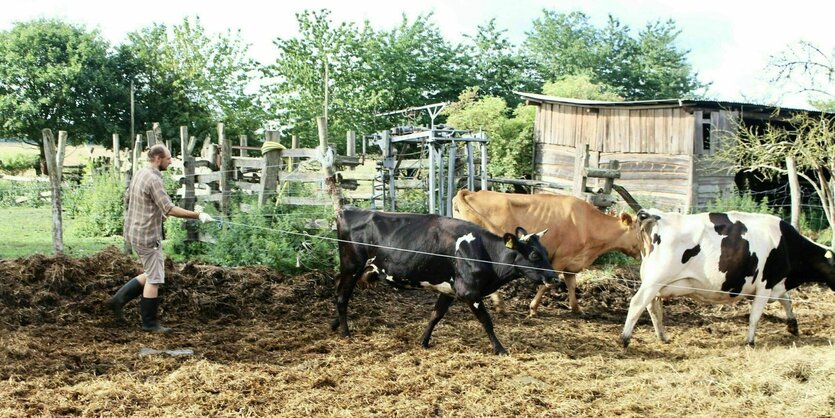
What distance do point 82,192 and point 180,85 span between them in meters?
19.8

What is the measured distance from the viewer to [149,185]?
7.39 meters

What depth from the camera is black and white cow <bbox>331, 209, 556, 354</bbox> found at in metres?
7.31

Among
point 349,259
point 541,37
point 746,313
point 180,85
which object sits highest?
point 541,37

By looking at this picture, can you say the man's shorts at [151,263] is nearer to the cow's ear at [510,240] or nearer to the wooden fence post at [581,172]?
the cow's ear at [510,240]

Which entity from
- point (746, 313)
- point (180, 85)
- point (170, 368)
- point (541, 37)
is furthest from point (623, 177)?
point (541, 37)

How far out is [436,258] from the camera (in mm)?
7590

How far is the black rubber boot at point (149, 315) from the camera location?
24.4ft

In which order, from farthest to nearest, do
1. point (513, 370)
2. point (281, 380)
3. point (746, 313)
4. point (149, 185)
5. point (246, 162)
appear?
point (246, 162) → point (746, 313) → point (149, 185) → point (513, 370) → point (281, 380)

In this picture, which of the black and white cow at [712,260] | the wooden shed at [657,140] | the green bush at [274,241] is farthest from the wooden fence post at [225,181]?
the wooden shed at [657,140]

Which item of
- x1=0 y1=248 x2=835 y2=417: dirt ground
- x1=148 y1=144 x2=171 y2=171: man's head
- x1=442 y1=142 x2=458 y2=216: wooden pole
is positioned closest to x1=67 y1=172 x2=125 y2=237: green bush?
x1=0 y1=248 x2=835 y2=417: dirt ground

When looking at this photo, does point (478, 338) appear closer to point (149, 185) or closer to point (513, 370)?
point (513, 370)

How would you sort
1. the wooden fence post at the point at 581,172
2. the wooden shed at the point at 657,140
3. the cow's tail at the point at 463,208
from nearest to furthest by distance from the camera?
the cow's tail at the point at 463,208
the wooden fence post at the point at 581,172
the wooden shed at the point at 657,140

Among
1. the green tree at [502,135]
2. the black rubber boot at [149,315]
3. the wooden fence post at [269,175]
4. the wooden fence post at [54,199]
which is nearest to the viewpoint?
the black rubber boot at [149,315]

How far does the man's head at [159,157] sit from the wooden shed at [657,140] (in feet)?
36.5
